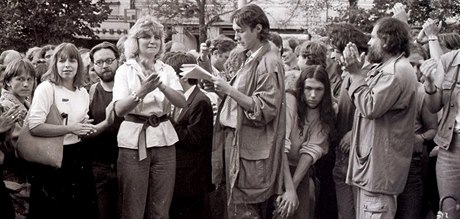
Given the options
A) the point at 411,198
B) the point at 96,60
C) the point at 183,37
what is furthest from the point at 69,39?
the point at 411,198

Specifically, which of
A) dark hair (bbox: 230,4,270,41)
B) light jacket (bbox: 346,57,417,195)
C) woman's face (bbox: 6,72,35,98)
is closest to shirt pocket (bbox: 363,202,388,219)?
light jacket (bbox: 346,57,417,195)

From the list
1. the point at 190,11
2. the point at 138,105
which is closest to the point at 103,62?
the point at 138,105

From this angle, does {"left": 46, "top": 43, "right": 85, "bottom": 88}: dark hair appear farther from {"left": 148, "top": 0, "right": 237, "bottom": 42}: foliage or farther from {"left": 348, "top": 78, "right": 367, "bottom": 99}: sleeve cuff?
{"left": 148, "top": 0, "right": 237, "bottom": 42}: foliage

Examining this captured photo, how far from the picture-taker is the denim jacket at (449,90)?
5.84m

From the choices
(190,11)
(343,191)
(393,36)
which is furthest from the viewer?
(190,11)

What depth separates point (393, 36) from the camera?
5691 mm

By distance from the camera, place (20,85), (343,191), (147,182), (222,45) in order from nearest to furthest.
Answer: (147,182)
(20,85)
(343,191)
(222,45)

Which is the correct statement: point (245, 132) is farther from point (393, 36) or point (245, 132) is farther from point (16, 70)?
point (16, 70)

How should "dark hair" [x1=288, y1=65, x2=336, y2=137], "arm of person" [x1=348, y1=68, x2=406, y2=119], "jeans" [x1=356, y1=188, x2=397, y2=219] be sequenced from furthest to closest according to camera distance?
1. "dark hair" [x1=288, y1=65, x2=336, y2=137]
2. "jeans" [x1=356, y1=188, x2=397, y2=219]
3. "arm of person" [x1=348, y1=68, x2=406, y2=119]

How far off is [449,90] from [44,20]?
12592 mm

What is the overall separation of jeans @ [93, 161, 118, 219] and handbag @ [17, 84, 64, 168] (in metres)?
0.63

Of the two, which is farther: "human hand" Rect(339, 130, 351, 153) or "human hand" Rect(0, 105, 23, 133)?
"human hand" Rect(339, 130, 351, 153)

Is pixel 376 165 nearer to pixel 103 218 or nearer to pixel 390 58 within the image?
pixel 390 58

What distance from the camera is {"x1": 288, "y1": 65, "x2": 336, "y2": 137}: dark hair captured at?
630cm
